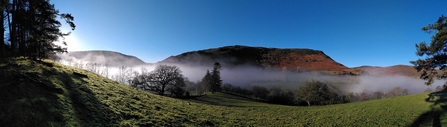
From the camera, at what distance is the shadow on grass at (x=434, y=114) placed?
625 inches

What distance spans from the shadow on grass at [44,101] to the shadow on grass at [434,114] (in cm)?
2349

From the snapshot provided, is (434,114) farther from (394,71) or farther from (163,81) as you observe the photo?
(394,71)

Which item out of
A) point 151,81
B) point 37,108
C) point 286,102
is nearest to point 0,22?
point 37,108

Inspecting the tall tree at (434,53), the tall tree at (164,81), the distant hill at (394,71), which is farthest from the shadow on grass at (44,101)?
the distant hill at (394,71)

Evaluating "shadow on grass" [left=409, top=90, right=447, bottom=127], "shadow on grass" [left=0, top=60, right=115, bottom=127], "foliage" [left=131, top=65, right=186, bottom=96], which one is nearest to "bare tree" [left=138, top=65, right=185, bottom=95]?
"foliage" [left=131, top=65, right=186, bottom=96]

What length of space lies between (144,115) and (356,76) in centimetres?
16384

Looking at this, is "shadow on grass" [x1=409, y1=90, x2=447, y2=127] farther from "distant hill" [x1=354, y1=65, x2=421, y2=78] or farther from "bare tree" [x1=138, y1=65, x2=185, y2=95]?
"distant hill" [x1=354, y1=65, x2=421, y2=78]

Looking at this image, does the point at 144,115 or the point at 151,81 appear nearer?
the point at 144,115

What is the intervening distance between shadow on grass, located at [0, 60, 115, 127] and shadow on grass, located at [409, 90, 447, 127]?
2349cm

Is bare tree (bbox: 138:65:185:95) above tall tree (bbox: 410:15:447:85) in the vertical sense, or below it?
below

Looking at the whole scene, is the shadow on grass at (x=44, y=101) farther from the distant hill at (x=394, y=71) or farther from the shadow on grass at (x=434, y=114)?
the distant hill at (x=394, y=71)

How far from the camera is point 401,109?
21.4m

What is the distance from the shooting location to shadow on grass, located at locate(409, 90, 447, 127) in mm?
15876

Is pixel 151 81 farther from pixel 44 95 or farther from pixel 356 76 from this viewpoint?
pixel 356 76
